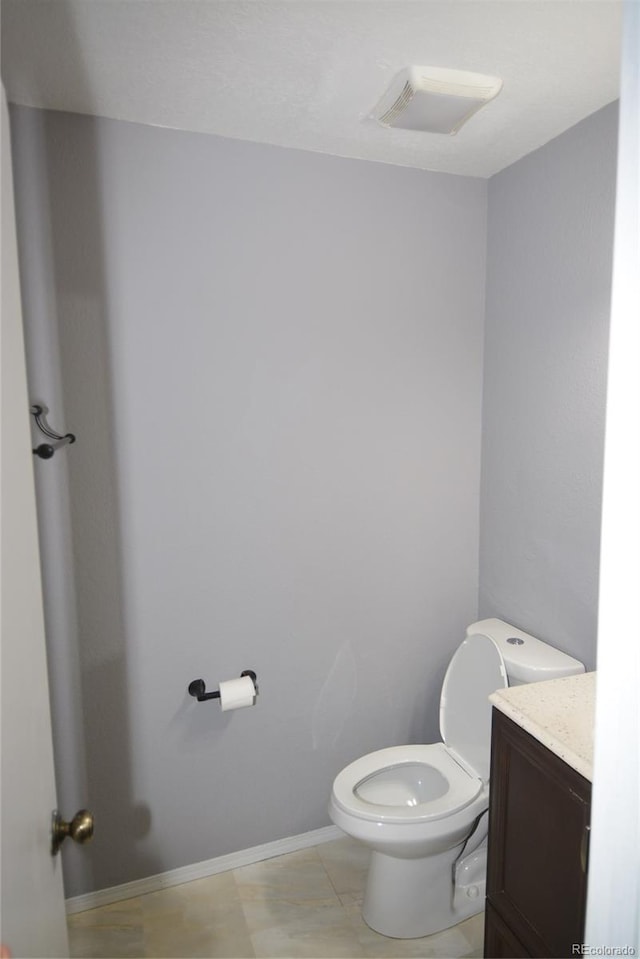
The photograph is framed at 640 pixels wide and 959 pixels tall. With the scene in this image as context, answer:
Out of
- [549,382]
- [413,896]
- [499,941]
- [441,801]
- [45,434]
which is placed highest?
[549,382]

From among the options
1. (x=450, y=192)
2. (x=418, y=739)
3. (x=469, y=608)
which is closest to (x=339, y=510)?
(x=469, y=608)

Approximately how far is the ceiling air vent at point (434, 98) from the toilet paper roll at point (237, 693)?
1.80 metres

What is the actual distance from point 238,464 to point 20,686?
128cm

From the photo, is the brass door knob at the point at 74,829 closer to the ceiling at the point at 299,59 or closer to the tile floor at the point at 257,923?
the tile floor at the point at 257,923

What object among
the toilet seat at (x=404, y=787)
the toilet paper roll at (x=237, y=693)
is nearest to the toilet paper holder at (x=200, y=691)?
the toilet paper roll at (x=237, y=693)

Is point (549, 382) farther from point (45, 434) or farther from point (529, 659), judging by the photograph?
point (45, 434)

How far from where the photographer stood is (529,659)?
6.36ft

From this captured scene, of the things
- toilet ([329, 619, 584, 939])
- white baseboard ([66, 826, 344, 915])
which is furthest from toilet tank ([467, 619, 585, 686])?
white baseboard ([66, 826, 344, 915])

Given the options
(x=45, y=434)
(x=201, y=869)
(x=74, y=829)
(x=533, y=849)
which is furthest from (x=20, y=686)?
(x=201, y=869)

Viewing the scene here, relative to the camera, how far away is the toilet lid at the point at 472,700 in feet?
6.51

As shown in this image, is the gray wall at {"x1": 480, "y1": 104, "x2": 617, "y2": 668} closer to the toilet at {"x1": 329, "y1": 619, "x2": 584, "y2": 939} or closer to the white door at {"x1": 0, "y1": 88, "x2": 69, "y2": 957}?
the toilet at {"x1": 329, "y1": 619, "x2": 584, "y2": 939}

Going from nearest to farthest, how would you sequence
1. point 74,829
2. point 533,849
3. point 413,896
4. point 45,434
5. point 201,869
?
point 74,829 < point 533,849 < point 45,434 < point 413,896 < point 201,869

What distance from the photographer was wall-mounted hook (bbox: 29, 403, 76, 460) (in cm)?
180

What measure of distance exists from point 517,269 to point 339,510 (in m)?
1.06
